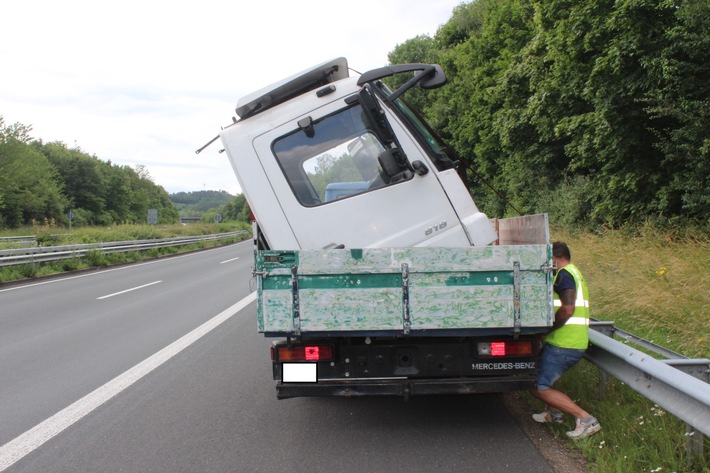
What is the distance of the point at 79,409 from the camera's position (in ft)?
17.1

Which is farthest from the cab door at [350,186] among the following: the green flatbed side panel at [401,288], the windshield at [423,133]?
the green flatbed side panel at [401,288]

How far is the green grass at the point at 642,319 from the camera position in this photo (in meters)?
3.68

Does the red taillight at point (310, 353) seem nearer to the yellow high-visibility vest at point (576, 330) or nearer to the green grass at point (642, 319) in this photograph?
the yellow high-visibility vest at point (576, 330)

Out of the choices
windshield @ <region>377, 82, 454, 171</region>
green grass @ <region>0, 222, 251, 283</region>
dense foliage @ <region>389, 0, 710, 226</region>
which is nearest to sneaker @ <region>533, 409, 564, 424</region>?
windshield @ <region>377, 82, 454, 171</region>

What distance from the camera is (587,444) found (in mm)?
3977

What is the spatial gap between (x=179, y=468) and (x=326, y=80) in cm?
360

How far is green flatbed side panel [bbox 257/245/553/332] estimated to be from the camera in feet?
13.0

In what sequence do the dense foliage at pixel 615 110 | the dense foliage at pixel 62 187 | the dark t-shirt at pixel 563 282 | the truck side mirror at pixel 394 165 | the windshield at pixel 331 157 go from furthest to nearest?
the dense foliage at pixel 62 187
the dense foliage at pixel 615 110
the windshield at pixel 331 157
the truck side mirror at pixel 394 165
the dark t-shirt at pixel 563 282

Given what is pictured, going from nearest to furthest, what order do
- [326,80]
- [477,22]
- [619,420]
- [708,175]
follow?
[619,420]
[326,80]
[708,175]
[477,22]

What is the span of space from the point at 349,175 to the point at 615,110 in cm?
983

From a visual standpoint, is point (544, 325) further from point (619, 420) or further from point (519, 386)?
point (619, 420)

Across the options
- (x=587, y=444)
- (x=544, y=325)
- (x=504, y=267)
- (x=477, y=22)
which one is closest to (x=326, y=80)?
(x=504, y=267)

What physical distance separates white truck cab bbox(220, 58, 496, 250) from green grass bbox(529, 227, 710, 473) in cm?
167

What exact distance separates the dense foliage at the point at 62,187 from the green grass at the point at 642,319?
47.5 m
